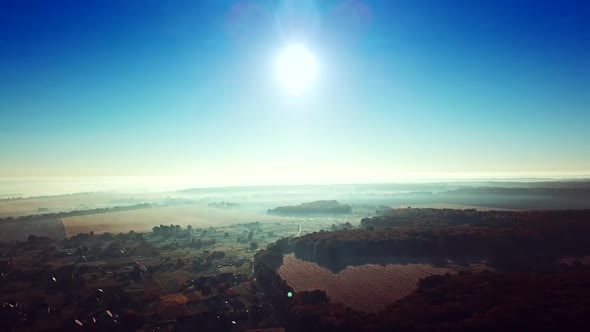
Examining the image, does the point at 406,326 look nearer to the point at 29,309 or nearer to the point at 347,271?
the point at 347,271

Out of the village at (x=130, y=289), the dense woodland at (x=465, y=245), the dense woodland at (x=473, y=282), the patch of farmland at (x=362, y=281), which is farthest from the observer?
the dense woodland at (x=465, y=245)

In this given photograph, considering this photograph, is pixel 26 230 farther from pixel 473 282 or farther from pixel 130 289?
pixel 473 282

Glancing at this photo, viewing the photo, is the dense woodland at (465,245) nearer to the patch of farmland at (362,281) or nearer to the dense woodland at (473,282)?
the dense woodland at (473,282)

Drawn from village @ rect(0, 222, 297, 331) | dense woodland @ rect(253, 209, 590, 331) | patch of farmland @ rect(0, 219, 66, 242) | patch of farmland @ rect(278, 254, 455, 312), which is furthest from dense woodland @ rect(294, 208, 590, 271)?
patch of farmland @ rect(0, 219, 66, 242)

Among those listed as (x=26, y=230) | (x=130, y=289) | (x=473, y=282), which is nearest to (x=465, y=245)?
(x=473, y=282)

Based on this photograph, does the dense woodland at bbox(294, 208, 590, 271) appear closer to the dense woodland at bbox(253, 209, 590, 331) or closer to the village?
the dense woodland at bbox(253, 209, 590, 331)

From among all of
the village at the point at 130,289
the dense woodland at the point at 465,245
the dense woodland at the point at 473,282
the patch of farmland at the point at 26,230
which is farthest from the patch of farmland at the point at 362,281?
the patch of farmland at the point at 26,230
